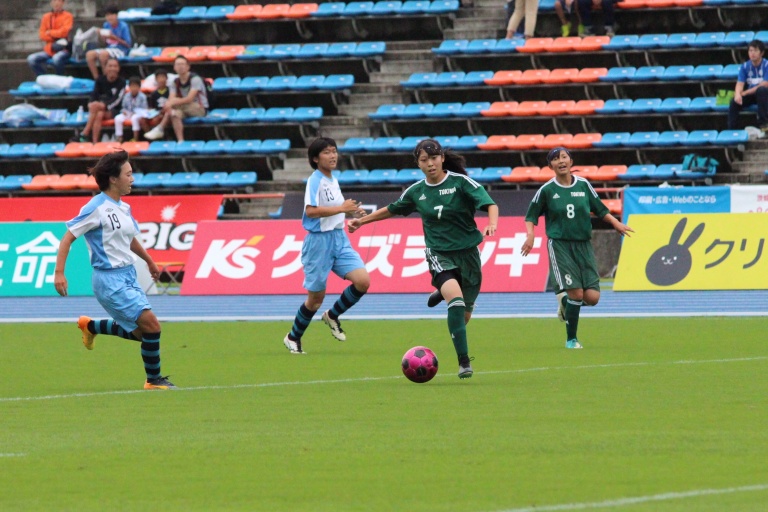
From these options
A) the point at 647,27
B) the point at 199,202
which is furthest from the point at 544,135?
the point at 199,202

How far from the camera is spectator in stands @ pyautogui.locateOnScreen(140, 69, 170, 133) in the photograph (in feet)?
110

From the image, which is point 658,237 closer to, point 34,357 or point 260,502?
point 34,357

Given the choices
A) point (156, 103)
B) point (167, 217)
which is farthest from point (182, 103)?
point (167, 217)

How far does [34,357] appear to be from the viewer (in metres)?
14.6

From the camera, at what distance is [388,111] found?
33.2 metres

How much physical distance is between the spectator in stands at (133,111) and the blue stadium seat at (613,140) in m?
11.0

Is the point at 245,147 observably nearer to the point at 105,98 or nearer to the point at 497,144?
the point at 105,98

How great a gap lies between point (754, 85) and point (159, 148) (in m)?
13.7

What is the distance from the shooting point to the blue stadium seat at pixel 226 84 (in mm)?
34656

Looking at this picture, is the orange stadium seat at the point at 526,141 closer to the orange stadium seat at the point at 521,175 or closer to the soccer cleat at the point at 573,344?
the orange stadium seat at the point at 521,175

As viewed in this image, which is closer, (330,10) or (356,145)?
(356,145)

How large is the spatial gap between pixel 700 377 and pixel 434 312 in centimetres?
998

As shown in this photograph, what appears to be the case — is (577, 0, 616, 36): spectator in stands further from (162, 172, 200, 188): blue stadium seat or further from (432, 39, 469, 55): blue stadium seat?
(162, 172, 200, 188): blue stadium seat

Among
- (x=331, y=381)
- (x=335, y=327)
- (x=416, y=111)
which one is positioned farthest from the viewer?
(x=416, y=111)
